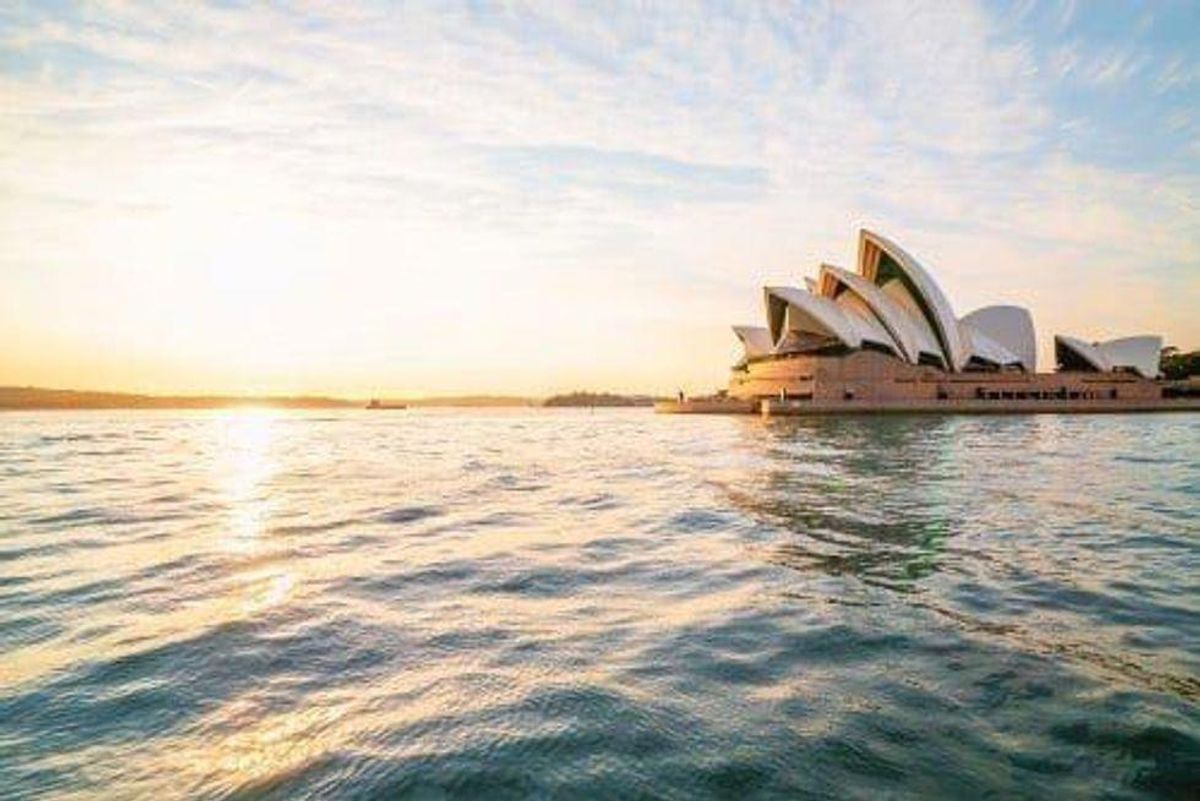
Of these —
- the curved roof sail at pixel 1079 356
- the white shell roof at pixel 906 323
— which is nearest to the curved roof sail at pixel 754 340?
the white shell roof at pixel 906 323

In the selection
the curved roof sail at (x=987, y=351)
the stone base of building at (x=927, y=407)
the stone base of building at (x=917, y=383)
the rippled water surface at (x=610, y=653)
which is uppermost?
the curved roof sail at (x=987, y=351)

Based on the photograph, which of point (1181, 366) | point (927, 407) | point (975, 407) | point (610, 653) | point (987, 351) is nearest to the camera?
point (610, 653)

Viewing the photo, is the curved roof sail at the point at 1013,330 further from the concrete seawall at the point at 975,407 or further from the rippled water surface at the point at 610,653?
the rippled water surface at the point at 610,653

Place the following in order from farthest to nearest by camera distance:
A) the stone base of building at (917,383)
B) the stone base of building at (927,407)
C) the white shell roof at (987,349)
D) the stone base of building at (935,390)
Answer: the white shell roof at (987,349) → the stone base of building at (917,383) → the stone base of building at (935,390) → the stone base of building at (927,407)

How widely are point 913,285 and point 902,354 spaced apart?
22.0ft

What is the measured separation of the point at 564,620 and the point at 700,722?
2.31 metres

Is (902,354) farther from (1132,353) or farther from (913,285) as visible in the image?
(1132,353)

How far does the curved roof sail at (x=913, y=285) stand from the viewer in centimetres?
7206

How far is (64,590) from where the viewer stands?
762 centimetres

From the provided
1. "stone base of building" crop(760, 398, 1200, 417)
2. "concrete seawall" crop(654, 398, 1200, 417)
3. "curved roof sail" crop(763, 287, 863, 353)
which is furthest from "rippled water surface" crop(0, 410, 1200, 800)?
"curved roof sail" crop(763, 287, 863, 353)

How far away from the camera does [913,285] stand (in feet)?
240

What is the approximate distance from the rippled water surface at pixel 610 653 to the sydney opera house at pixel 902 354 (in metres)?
63.2

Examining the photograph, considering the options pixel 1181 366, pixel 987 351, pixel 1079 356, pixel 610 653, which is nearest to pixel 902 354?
pixel 987 351

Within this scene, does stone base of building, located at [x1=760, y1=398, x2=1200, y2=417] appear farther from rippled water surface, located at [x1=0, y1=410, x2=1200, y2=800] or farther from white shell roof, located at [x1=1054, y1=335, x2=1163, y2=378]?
rippled water surface, located at [x1=0, y1=410, x2=1200, y2=800]
